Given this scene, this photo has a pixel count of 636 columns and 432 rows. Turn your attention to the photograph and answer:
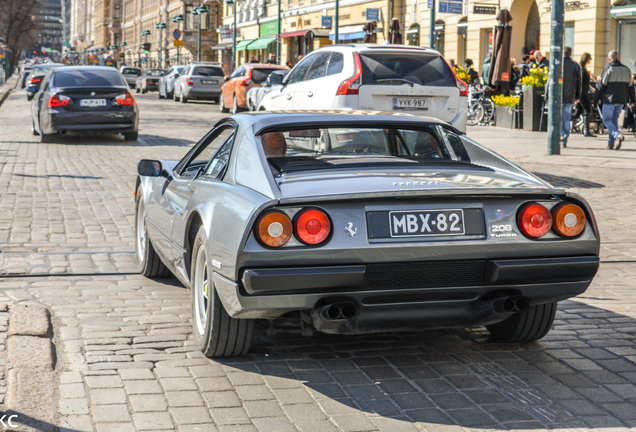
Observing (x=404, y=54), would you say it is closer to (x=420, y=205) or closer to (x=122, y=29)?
(x=420, y=205)

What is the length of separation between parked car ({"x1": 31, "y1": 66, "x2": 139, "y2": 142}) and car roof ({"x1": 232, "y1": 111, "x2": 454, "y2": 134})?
1340 centimetres

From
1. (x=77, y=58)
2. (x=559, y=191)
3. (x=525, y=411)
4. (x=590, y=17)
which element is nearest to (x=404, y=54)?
(x=559, y=191)

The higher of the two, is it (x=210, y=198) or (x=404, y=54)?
(x=404, y=54)

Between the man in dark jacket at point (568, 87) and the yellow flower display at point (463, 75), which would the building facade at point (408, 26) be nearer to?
the yellow flower display at point (463, 75)

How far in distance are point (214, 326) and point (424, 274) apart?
103 cm

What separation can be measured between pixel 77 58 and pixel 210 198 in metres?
200

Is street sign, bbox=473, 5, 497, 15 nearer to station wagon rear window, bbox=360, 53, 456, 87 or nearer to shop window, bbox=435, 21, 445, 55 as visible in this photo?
shop window, bbox=435, 21, 445, 55

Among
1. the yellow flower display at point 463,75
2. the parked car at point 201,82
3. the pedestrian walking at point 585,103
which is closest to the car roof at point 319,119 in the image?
the pedestrian walking at point 585,103

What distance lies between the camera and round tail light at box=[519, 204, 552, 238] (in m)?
4.41

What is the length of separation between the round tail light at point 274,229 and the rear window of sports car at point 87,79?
15.0m

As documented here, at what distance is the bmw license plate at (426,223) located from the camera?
427 centimetres

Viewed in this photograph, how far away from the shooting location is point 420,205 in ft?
14.1

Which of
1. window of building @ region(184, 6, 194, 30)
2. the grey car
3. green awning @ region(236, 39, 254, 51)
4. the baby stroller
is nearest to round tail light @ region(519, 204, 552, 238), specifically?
the grey car

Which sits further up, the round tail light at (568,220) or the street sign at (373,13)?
the street sign at (373,13)
